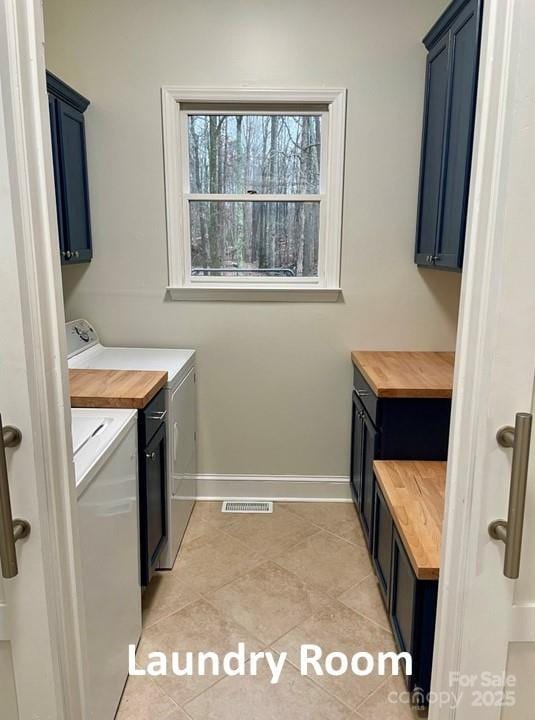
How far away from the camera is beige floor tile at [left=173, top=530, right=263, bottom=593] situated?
2.38 metres

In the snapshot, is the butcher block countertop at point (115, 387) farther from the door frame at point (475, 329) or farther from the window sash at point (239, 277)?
the door frame at point (475, 329)

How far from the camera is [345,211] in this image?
283 cm

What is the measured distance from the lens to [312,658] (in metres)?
1.93

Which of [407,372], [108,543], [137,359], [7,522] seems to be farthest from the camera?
[137,359]

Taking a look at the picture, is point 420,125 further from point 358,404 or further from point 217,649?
point 217,649

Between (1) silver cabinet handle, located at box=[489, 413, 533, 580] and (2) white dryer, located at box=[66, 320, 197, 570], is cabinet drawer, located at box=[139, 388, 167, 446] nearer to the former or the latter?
(2) white dryer, located at box=[66, 320, 197, 570]

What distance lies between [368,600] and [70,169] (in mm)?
2446

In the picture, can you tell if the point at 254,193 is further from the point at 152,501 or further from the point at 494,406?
the point at 494,406

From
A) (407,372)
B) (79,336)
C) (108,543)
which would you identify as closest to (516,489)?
(108,543)

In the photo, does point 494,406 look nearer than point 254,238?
Yes

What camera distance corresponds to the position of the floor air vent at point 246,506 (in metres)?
3.02

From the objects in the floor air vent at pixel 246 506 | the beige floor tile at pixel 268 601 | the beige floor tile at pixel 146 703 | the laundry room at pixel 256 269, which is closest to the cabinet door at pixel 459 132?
the laundry room at pixel 256 269

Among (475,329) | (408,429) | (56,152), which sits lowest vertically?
(408,429)

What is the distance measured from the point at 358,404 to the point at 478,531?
1828 mm
